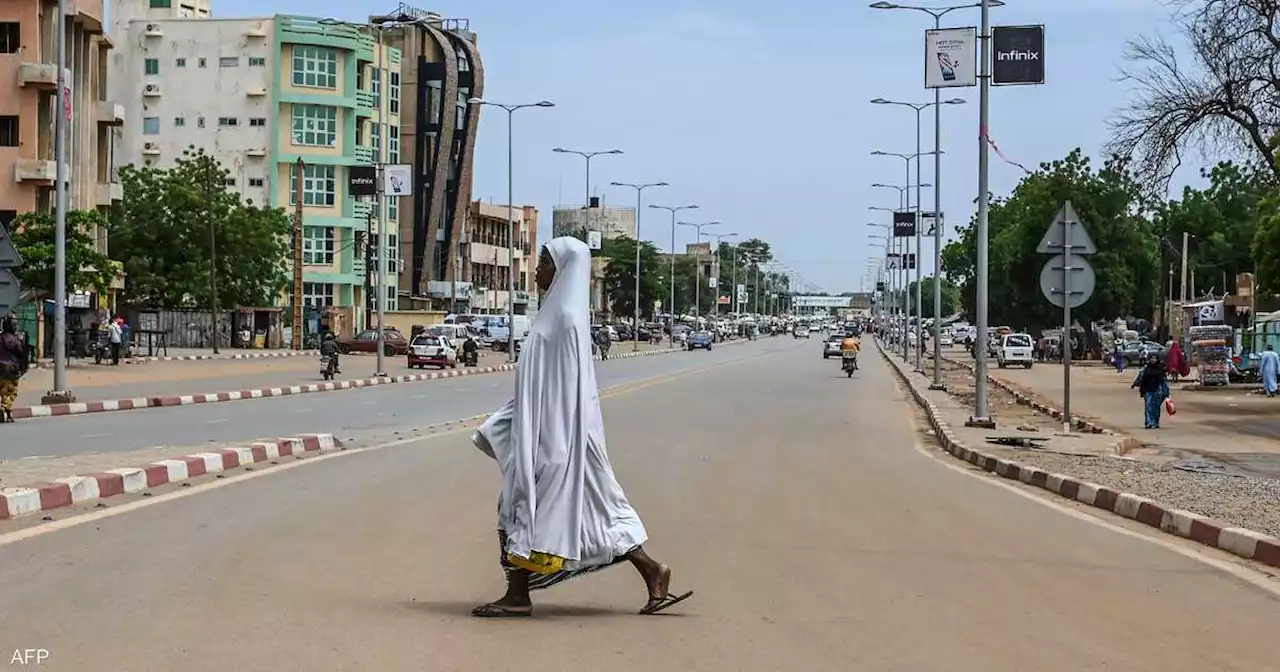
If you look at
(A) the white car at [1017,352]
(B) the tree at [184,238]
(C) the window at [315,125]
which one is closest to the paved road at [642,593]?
(A) the white car at [1017,352]

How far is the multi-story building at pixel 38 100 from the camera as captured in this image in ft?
164

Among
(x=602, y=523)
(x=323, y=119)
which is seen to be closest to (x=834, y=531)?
(x=602, y=523)

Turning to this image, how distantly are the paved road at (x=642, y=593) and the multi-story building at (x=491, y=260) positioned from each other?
9174 cm

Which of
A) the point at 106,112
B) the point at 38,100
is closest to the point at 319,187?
the point at 106,112

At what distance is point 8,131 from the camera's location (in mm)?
50844

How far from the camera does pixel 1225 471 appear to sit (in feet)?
62.2

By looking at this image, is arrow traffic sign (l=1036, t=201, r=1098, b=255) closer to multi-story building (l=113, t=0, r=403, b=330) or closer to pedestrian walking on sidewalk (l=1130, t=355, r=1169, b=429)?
pedestrian walking on sidewalk (l=1130, t=355, r=1169, b=429)

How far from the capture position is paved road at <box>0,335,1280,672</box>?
662 centimetres

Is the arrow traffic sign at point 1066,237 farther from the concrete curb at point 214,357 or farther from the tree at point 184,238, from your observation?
the tree at point 184,238

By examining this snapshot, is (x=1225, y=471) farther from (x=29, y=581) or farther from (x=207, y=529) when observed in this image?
(x=29, y=581)

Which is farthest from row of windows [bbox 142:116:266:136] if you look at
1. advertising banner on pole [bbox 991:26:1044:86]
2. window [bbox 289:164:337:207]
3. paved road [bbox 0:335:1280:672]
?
paved road [bbox 0:335:1280:672]

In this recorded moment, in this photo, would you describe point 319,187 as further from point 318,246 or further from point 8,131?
point 8,131

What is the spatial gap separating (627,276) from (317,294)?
146 feet

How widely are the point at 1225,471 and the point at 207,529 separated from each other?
44.2 feet
